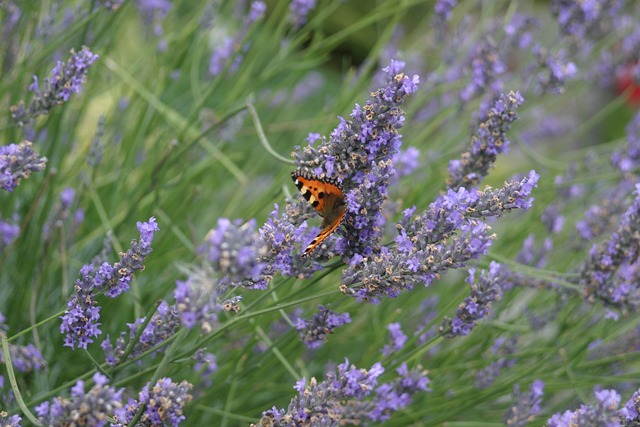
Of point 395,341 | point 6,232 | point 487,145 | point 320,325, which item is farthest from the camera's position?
point 6,232

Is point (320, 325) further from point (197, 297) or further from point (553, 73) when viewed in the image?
point (553, 73)

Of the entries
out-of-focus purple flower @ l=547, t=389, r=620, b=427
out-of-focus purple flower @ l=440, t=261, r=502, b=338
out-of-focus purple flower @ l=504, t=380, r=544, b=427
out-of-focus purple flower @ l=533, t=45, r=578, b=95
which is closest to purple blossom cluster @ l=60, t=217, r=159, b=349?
out-of-focus purple flower @ l=440, t=261, r=502, b=338

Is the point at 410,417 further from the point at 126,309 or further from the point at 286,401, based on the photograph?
the point at 126,309

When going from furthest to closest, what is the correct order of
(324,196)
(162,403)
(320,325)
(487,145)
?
(487,145), (320,325), (324,196), (162,403)

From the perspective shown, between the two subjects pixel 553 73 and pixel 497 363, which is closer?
pixel 497 363

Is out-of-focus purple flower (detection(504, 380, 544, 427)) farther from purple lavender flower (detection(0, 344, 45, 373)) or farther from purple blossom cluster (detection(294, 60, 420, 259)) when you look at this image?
purple lavender flower (detection(0, 344, 45, 373))

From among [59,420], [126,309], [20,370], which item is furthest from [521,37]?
[59,420]

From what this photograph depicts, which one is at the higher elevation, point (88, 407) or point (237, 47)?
point (237, 47)

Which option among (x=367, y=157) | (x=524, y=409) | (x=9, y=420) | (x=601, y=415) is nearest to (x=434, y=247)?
(x=367, y=157)
